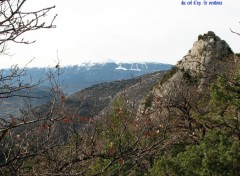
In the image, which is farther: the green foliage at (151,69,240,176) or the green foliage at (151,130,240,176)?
the green foliage at (151,69,240,176)

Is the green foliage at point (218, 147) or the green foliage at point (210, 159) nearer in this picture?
the green foliage at point (210, 159)

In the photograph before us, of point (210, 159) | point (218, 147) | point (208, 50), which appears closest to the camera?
point (210, 159)

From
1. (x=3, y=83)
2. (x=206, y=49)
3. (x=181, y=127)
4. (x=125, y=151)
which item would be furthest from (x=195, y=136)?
(x=206, y=49)

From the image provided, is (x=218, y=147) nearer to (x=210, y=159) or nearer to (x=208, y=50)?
(x=210, y=159)

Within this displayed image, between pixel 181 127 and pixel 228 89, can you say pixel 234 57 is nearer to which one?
pixel 181 127

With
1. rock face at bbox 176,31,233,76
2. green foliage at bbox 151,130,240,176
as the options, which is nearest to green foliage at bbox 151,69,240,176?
green foliage at bbox 151,130,240,176

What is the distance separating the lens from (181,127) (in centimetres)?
2252

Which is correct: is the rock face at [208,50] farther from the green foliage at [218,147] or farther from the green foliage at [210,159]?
the green foliage at [210,159]

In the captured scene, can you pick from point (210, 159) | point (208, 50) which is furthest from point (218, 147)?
point (208, 50)

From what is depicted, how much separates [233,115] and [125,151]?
9.20m

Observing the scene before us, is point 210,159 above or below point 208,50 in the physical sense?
below

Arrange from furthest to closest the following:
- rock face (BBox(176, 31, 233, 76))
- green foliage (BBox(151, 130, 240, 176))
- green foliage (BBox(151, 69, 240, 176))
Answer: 1. rock face (BBox(176, 31, 233, 76))
2. green foliage (BBox(151, 69, 240, 176))
3. green foliage (BBox(151, 130, 240, 176))

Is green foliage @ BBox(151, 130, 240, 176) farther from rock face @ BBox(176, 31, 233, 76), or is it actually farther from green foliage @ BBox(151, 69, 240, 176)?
rock face @ BBox(176, 31, 233, 76)

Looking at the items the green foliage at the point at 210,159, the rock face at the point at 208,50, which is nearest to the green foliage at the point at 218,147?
the green foliage at the point at 210,159
